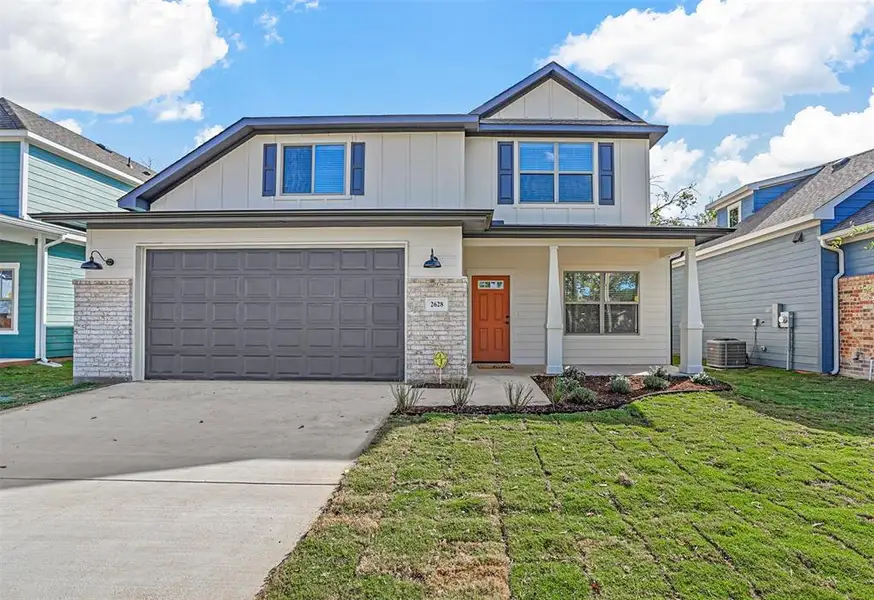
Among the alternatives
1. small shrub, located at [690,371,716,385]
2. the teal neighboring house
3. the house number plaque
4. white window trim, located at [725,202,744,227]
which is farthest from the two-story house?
white window trim, located at [725,202,744,227]

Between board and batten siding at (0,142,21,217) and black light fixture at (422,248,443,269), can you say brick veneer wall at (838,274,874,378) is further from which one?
board and batten siding at (0,142,21,217)

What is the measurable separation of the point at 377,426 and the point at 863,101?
51.7 feet

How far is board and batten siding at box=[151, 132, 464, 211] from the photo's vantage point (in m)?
11.0

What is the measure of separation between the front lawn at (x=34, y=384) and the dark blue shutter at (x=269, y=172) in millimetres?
4980

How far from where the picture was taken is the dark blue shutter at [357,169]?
11000mm

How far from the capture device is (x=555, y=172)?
11.5 metres

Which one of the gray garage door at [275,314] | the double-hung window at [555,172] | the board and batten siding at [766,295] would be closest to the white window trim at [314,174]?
the gray garage door at [275,314]

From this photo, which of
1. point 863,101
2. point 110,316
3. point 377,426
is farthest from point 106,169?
point 863,101

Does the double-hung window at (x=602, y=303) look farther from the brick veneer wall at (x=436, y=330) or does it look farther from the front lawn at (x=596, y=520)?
the front lawn at (x=596, y=520)

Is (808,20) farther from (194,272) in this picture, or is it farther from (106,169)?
(106,169)

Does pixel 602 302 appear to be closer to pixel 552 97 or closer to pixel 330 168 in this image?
pixel 552 97

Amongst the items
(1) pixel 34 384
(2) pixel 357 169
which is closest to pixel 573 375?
A: (2) pixel 357 169

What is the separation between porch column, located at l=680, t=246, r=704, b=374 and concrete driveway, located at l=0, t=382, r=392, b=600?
6578mm

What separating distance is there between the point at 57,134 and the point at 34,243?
3547 millimetres
